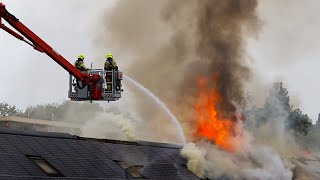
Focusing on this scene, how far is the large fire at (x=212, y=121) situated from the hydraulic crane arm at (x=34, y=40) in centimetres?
1054

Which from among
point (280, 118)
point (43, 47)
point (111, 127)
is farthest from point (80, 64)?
point (280, 118)

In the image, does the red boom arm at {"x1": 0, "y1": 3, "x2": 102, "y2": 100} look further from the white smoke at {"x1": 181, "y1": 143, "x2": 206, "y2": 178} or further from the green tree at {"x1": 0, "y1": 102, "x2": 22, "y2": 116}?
the green tree at {"x1": 0, "y1": 102, "x2": 22, "y2": 116}

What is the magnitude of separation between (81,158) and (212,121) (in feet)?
41.9

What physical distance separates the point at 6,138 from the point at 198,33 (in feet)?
58.2

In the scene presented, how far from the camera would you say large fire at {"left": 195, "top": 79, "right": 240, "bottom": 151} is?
42.6 metres

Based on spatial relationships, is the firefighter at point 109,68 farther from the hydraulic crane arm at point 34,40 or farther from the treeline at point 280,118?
the treeline at point 280,118

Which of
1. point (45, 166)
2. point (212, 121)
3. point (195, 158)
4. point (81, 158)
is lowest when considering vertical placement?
point (45, 166)

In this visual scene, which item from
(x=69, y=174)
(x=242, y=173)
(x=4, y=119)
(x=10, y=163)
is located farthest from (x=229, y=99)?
(x=4, y=119)

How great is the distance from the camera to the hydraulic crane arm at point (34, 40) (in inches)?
1220

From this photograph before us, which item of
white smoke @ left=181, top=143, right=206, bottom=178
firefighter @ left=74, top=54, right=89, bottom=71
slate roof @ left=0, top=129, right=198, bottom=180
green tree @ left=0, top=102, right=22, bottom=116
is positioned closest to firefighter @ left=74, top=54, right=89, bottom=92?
firefighter @ left=74, top=54, right=89, bottom=71

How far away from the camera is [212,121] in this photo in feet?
141

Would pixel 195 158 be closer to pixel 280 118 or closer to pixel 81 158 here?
pixel 81 158

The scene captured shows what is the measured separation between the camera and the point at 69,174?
30.5 m

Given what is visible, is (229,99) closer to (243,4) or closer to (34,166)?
(243,4)
